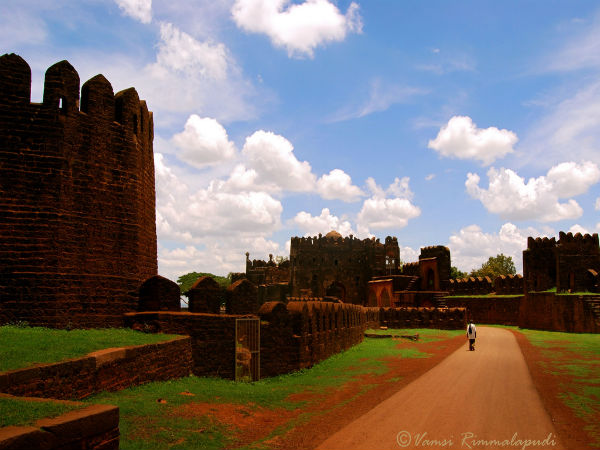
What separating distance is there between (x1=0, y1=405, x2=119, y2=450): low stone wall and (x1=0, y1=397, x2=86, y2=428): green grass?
153 millimetres

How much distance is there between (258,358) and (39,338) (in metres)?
6.20

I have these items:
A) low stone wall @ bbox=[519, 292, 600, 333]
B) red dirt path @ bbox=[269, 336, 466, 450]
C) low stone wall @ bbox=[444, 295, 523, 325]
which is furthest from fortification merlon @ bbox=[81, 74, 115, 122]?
low stone wall @ bbox=[444, 295, 523, 325]

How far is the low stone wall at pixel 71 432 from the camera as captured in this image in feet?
14.1

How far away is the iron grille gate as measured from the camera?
553 inches

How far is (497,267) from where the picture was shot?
258ft

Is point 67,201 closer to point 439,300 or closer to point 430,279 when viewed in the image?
point 439,300

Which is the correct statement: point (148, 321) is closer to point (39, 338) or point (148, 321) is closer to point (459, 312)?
point (39, 338)

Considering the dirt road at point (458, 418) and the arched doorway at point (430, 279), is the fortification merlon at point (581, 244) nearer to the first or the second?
the arched doorway at point (430, 279)

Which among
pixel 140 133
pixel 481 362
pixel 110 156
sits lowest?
pixel 481 362

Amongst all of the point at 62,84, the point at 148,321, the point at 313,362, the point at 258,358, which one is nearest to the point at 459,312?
the point at 313,362

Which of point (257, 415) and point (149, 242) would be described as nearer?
point (257, 415)

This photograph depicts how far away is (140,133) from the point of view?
16125 millimetres

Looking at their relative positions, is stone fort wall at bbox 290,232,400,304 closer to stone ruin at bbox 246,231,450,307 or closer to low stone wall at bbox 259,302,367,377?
stone ruin at bbox 246,231,450,307

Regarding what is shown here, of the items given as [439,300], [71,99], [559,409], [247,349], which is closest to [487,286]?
[439,300]
